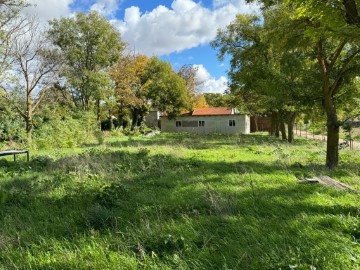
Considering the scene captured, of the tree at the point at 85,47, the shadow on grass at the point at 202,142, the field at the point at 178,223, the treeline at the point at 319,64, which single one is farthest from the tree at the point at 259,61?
the tree at the point at 85,47

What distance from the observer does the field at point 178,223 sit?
3.49m

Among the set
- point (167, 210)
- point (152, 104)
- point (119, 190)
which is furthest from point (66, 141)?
point (152, 104)

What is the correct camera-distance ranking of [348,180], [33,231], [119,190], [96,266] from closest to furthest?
1. [96,266]
2. [33,231]
3. [119,190]
4. [348,180]

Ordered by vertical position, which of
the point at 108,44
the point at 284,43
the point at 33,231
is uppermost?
the point at 108,44

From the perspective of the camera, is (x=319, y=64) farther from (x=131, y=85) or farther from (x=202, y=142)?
(x=131, y=85)

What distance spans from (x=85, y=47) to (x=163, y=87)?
13.7 meters

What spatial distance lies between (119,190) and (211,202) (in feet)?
6.52

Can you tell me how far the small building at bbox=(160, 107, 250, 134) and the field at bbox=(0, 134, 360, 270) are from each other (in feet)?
131

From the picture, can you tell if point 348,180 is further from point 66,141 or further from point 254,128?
point 254,128

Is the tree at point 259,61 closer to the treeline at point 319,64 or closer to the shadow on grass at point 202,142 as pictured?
the treeline at point 319,64

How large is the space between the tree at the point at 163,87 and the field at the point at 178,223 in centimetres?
3906

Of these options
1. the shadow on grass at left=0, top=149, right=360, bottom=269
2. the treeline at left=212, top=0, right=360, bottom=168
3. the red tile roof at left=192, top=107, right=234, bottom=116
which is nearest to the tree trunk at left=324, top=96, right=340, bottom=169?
the treeline at left=212, top=0, right=360, bottom=168

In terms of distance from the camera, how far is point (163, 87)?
152ft

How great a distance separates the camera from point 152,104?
48.7 metres
